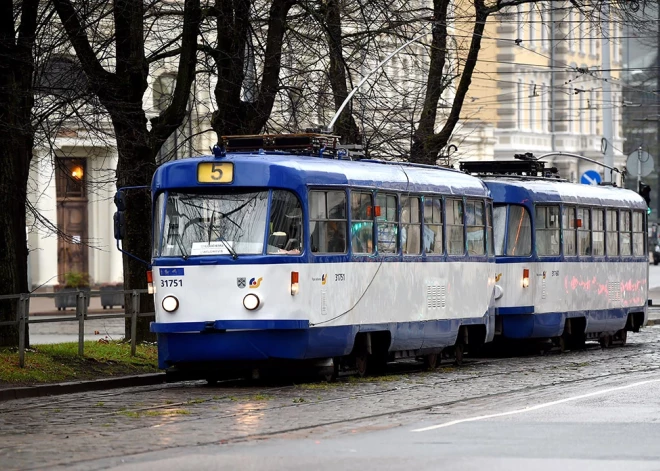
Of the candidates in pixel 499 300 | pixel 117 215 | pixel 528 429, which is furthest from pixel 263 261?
pixel 499 300

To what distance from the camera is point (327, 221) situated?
2016 centimetres

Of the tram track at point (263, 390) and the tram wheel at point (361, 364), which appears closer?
the tram track at point (263, 390)

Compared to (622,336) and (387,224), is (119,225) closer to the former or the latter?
(387,224)

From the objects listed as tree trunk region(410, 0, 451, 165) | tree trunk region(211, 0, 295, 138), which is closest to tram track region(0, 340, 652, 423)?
tree trunk region(211, 0, 295, 138)

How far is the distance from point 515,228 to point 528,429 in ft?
44.1

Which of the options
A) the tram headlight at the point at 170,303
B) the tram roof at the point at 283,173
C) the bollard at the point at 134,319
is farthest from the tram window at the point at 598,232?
the tram headlight at the point at 170,303

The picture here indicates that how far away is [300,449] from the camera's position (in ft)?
41.3

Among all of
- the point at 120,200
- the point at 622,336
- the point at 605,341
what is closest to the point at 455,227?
the point at 120,200

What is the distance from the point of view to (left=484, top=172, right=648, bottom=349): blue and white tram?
2695 cm

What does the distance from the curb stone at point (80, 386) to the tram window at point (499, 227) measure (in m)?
7.27

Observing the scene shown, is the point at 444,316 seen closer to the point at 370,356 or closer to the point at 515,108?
the point at 370,356

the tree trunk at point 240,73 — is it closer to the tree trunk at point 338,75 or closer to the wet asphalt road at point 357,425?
the tree trunk at point 338,75

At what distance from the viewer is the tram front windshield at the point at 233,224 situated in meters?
19.4

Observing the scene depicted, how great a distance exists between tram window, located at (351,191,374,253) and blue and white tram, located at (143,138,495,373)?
1 cm
